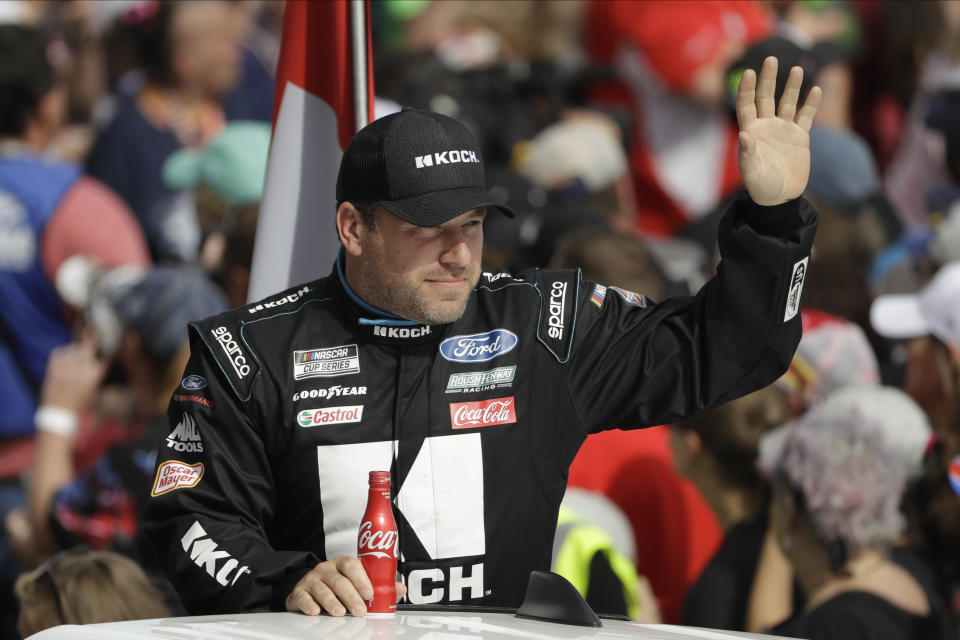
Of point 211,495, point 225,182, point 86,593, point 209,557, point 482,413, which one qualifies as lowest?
point 86,593

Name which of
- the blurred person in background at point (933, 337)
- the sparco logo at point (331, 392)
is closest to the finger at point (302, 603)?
the sparco logo at point (331, 392)

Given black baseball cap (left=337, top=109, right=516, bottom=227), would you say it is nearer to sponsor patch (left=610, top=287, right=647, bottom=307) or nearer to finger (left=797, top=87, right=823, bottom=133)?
sponsor patch (left=610, top=287, right=647, bottom=307)

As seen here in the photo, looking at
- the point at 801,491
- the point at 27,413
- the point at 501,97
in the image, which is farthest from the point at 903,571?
the point at 501,97

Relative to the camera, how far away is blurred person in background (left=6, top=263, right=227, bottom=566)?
4438 millimetres

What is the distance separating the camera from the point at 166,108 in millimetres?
7934

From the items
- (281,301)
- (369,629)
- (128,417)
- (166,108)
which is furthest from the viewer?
(166,108)

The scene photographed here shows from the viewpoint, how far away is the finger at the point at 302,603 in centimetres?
257

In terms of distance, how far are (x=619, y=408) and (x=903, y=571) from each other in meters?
1.23

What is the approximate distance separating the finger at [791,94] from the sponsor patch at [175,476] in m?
1.41

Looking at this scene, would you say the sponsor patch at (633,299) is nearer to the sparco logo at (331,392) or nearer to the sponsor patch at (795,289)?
the sponsor patch at (795,289)

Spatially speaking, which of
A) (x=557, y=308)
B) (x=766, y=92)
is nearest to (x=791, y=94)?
(x=766, y=92)

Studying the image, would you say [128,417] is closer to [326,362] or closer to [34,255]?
[34,255]

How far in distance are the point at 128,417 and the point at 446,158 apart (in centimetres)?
270

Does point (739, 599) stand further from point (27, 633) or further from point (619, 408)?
point (27, 633)
